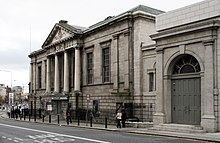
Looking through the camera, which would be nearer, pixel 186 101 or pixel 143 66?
pixel 186 101

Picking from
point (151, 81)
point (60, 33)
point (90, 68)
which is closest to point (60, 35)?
point (60, 33)

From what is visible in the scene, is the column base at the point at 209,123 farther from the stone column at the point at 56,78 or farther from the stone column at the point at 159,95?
the stone column at the point at 56,78

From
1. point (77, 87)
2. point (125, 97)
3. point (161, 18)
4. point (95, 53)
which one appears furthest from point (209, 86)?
point (77, 87)

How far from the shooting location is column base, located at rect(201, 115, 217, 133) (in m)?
20.0

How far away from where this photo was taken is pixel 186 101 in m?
22.8

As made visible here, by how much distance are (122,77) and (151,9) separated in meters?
7.49

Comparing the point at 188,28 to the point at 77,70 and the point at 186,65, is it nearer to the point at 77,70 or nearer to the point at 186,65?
→ the point at 186,65

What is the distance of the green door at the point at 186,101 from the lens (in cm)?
2205

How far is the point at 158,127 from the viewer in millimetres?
23375

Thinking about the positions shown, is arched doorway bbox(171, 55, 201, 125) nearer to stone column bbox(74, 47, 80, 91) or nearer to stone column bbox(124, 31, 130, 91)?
stone column bbox(124, 31, 130, 91)

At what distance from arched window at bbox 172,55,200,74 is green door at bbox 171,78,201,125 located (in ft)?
2.04

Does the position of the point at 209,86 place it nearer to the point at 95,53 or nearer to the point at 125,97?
the point at 125,97

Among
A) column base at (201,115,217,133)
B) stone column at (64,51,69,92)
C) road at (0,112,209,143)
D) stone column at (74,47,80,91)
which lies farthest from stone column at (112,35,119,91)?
column base at (201,115,217,133)

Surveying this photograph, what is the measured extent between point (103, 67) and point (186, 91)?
48.5 ft
